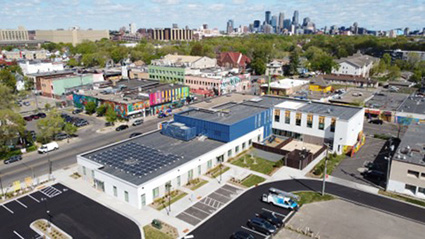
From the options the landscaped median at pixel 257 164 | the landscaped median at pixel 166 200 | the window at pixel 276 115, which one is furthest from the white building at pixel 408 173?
the landscaped median at pixel 166 200

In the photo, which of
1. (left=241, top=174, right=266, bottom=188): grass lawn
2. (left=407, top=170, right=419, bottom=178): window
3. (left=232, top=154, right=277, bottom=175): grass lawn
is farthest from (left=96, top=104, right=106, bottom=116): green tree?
(left=407, top=170, right=419, bottom=178): window

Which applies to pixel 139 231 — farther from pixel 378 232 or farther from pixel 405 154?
pixel 405 154

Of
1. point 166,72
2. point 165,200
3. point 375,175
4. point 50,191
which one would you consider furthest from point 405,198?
point 166,72

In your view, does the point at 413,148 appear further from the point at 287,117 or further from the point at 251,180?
the point at 251,180

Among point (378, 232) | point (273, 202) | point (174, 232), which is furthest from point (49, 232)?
point (378, 232)

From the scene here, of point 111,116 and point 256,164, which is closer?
point 256,164

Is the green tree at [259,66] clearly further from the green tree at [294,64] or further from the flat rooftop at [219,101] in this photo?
the flat rooftop at [219,101]
